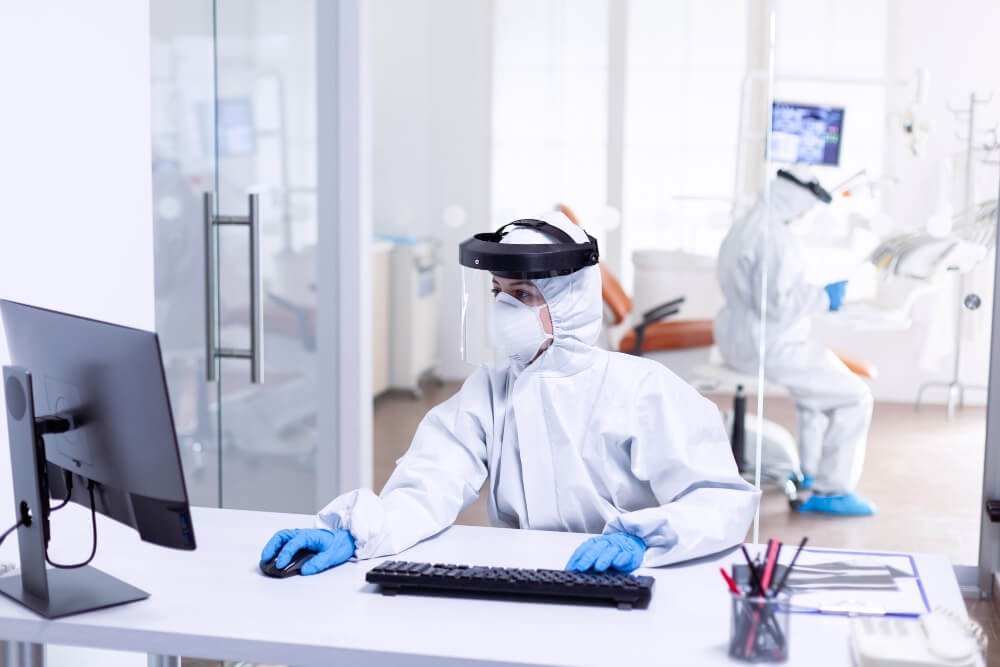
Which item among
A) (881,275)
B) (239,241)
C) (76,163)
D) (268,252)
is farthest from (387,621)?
(881,275)

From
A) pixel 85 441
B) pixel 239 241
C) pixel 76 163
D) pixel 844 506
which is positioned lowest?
pixel 844 506

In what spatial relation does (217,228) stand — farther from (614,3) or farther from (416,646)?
(416,646)

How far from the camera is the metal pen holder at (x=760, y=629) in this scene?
1306 millimetres

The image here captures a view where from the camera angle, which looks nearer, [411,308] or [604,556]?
[604,556]

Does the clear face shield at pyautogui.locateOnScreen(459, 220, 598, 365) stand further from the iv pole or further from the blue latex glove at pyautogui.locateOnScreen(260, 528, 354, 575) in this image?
the iv pole

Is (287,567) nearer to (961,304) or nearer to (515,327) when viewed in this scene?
(515,327)

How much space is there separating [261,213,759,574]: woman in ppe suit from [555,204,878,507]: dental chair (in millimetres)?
1483

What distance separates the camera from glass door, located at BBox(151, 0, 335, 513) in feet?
9.29

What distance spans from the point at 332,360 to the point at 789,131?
1701 mm

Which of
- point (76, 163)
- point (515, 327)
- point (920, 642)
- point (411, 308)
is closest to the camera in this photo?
point (920, 642)

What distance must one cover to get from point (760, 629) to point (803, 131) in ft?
8.18

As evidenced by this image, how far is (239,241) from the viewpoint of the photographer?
303cm

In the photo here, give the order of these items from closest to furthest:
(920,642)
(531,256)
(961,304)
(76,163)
→ (920,642) < (531,256) < (76,163) < (961,304)

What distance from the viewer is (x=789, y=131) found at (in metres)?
3.49
